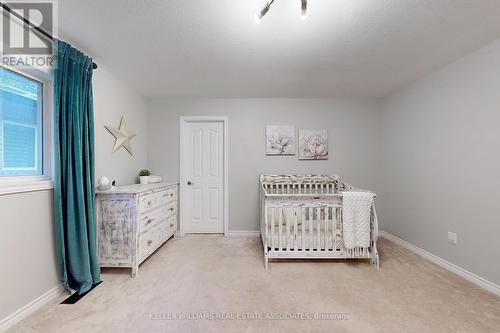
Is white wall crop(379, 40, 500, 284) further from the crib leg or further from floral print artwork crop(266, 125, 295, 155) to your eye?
floral print artwork crop(266, 125, 295, 155)

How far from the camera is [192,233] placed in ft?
11.9

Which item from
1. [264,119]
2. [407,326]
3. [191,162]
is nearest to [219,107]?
[264,119]

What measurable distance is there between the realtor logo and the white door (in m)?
1.99

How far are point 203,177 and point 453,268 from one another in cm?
337

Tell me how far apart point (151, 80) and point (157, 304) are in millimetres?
2552

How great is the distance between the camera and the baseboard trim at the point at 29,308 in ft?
4.91

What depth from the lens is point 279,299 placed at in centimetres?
184

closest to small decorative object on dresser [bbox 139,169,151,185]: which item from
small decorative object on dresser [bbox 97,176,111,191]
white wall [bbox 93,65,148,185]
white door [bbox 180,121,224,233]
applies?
white wall [bbox 93,65,148,185]

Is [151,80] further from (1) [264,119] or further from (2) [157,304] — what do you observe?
(2) [157,304]

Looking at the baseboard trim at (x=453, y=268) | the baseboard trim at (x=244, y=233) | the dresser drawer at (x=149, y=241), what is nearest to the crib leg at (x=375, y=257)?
the baseboard trim at (x=453, y=268)

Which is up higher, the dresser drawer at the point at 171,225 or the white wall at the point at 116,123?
the white wall at the point at 116,123

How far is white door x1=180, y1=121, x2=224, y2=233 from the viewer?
11.9 feet

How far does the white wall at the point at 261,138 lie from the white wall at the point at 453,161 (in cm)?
43

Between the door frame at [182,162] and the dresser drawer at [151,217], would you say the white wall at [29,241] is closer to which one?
the dresser drawer at [151,217]
